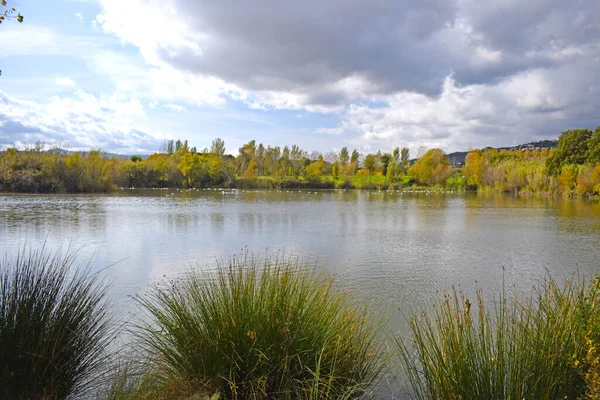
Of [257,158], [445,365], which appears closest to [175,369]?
[445,365]

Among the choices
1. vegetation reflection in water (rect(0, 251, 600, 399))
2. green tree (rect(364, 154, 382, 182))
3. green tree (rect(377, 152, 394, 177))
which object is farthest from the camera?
green tree (rect(377, 152, 394, 177))

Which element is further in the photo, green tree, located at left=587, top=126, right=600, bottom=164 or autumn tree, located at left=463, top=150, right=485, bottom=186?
autumn tree, located at left=463, top=150, right=485, bottom=186

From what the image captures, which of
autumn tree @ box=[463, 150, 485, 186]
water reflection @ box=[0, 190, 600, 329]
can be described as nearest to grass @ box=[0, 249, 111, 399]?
water reflection @ box=[0, 190, 600, 329]

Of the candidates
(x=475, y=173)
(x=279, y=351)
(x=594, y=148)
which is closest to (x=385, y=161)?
(x=475, y=173)

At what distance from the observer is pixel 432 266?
37.5 feet

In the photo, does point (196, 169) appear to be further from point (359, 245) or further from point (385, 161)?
point (359, 245)

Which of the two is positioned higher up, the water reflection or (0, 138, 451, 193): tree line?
(0, 138, 451, 193): tree line

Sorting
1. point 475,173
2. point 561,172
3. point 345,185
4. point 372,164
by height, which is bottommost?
point 345,185

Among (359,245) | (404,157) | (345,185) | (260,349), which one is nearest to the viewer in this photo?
(260,349)

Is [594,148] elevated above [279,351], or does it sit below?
above

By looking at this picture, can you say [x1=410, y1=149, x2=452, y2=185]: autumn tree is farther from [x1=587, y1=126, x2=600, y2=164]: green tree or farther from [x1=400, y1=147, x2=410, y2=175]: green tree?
[x1=587, y1=126, x2=600, y2=164]: green tree

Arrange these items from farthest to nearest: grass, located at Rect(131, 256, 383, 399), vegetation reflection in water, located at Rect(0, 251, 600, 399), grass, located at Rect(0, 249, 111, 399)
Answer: grass, located at Rect(131, 256, 383, 399) → grass, located at Rect(0, 249, 111, 399) → vegetation reflection in water, located at Rect(0, 251, 600, 399)

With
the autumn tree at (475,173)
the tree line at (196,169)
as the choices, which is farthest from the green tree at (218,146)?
the autumn tree at (475,173)

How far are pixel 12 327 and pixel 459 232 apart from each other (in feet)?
59.4
